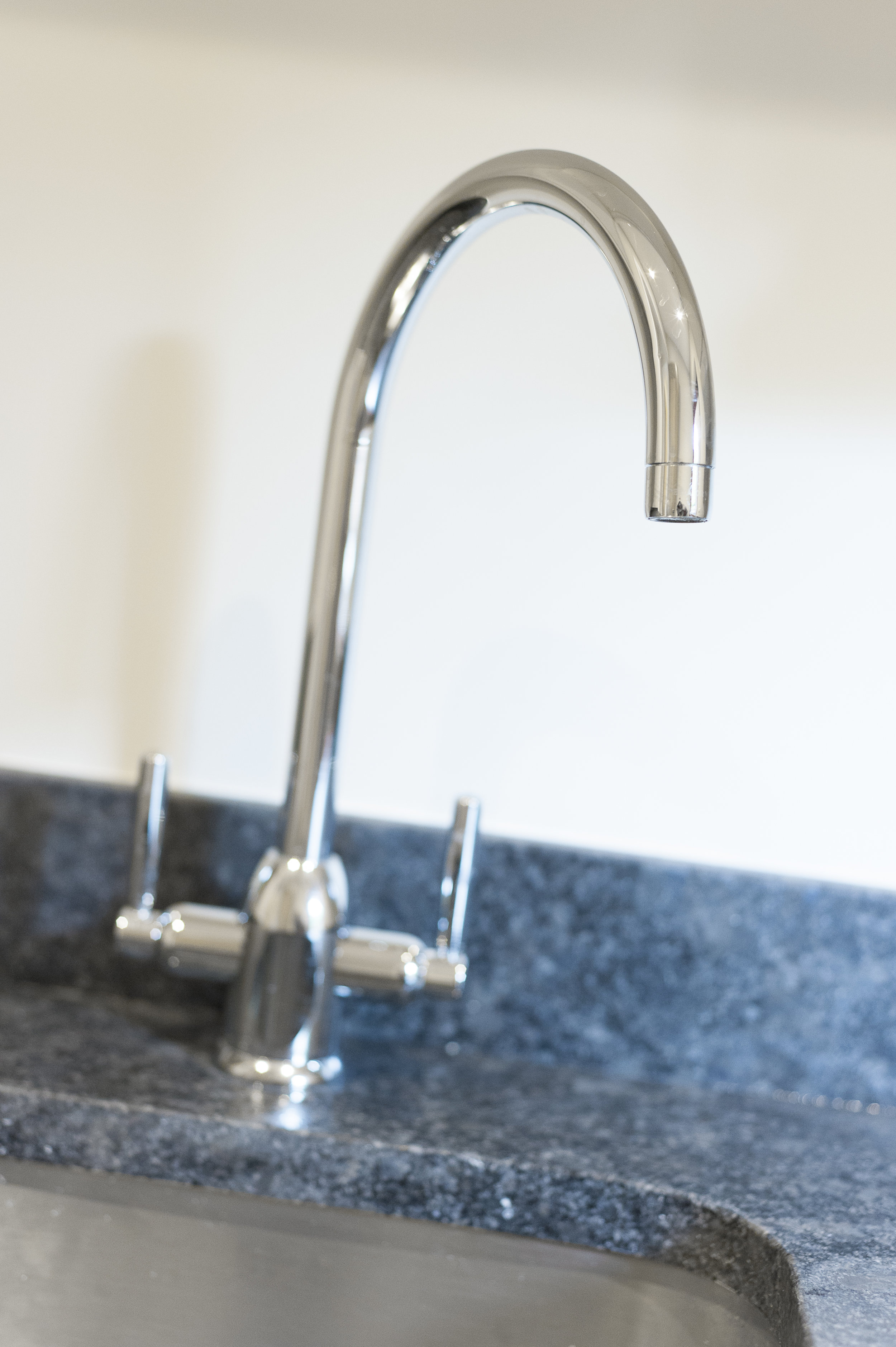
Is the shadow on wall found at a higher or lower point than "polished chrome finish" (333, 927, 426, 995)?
higher

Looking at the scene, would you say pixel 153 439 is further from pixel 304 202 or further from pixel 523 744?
pixel 523 744

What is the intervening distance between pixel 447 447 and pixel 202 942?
31 centimetres

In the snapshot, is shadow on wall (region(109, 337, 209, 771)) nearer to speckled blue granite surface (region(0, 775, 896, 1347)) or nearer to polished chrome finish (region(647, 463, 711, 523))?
speckled blue granite surface (region(0, 775, 896, 1347))

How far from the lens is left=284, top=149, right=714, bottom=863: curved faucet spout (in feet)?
1.65

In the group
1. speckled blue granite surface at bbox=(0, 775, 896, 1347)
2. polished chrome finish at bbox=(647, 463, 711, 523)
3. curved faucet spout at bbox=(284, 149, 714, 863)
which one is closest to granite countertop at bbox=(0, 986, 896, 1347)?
speckled blue granite surface at bbox=(0, 775, 896, 1347)

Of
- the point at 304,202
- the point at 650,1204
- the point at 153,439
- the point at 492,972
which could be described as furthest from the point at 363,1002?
the point at 304,202

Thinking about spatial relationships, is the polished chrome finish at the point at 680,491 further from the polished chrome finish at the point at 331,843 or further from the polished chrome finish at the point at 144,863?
the polished chrome finish at the point at 144,863

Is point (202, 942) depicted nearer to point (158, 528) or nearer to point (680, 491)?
point (158, 528)

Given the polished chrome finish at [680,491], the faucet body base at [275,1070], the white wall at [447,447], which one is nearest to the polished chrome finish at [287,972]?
the faucet body base at [275,1070]

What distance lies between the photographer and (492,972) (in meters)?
0.73

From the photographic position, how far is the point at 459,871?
0.66 metres

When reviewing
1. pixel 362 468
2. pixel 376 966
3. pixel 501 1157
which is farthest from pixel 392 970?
pixel 362 468

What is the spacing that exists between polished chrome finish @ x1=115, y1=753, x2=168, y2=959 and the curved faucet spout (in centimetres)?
7

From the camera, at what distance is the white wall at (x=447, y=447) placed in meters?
0.70
